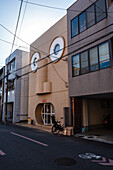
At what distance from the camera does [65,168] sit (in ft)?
A: 15.6

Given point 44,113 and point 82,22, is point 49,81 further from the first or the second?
point 82,22

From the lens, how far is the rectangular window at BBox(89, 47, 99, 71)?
10.6 metres

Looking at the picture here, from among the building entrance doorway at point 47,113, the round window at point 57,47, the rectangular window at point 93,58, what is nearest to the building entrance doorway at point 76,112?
the rectangular window at point 93,58

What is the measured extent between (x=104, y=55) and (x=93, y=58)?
1022 millimetres

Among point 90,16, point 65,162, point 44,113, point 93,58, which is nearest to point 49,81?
point 44,113

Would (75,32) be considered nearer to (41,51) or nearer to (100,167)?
(41,51)

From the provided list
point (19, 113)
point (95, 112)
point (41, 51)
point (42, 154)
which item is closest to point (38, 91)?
point (41, 51)

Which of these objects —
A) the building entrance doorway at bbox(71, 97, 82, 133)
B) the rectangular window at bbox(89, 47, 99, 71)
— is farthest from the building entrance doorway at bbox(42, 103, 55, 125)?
the rectangular window at bbox(89, 47, 99, 71)

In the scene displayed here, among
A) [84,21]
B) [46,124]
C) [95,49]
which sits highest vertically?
[84,21]

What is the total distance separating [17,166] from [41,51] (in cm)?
1450

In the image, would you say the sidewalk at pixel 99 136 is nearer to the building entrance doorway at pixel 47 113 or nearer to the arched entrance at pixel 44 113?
the arched entrance at pixel 44 113

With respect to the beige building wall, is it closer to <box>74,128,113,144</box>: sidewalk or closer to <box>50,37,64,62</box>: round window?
<box>50,37,64,62</box>: round window

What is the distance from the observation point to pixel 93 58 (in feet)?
35.5

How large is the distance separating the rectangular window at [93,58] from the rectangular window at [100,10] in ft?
7.20
